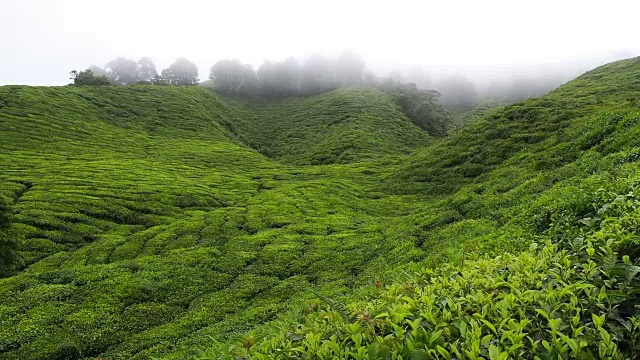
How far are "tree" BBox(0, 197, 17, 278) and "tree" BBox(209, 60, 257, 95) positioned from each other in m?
157

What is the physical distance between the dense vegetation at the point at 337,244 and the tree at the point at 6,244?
149 cm

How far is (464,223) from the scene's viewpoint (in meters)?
23.9

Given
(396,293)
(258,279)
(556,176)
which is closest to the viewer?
(396,293)

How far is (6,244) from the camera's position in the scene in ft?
101

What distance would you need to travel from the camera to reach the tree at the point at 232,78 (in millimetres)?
183000

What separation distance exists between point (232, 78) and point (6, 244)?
165767 mm

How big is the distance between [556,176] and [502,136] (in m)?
28.2

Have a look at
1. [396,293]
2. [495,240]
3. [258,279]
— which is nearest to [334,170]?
[258,279]

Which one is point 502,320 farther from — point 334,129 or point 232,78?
point 232,78

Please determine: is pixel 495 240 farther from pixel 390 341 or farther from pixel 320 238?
pixel 320 238

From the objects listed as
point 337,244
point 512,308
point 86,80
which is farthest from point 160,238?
point 86,80

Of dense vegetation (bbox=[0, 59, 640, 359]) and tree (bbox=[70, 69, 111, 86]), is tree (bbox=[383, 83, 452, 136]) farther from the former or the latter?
tree (bbox=[70, 69, 111, 86])

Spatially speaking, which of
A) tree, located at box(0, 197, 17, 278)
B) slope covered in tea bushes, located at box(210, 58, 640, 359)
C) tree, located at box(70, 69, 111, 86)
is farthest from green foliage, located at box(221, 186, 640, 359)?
tree, located at box(70, 69, 111, 86)

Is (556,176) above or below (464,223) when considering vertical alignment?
above
